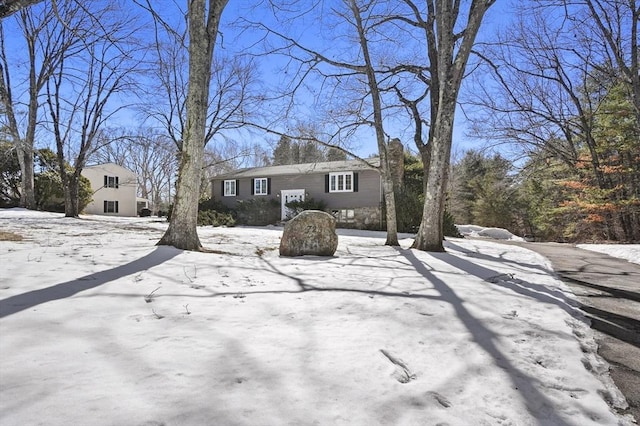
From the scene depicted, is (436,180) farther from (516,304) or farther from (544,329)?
(544,329)

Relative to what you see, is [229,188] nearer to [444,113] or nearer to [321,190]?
[321,190]

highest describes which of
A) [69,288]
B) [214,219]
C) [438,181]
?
[438,181]

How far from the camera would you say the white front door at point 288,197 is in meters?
20.6

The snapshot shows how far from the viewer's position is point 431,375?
69.7 inches

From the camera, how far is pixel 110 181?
2992cm

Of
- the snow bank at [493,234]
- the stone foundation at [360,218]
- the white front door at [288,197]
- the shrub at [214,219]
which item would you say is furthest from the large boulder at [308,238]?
the snow bank at [493,234]

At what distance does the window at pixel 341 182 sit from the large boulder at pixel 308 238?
13048mm

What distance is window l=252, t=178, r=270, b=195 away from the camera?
2184 cm

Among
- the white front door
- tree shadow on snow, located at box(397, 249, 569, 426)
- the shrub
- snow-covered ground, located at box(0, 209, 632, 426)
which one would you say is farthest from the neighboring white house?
tree shadow on snow, located at box(397, 249, 569, 426)

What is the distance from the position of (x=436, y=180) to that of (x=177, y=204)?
5463 millimetres

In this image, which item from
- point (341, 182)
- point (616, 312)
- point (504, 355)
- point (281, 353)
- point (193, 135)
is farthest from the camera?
point (341, 182)

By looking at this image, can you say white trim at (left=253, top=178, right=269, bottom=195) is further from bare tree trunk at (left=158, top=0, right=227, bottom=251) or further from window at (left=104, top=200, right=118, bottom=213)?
window at (left=104, top=200, right=118, bottom=213)

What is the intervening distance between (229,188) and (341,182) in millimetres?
8335

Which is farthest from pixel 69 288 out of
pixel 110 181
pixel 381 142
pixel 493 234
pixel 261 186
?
pixel 110 181
